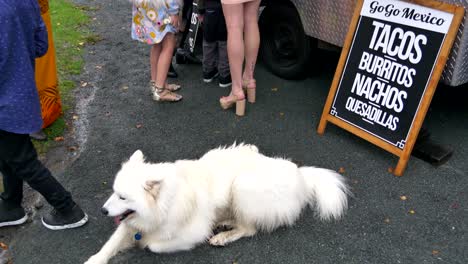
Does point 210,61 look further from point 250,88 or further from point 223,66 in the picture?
point 250,88

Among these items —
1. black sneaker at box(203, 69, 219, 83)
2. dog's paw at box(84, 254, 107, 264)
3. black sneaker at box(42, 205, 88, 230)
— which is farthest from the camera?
black sneaker at box(203, 69, 219, 83)

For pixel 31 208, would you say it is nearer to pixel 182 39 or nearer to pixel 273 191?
pixel 273 191

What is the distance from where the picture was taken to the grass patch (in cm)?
417

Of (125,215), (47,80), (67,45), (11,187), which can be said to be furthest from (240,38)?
(67,45)

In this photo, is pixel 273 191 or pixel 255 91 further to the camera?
pixel 255 91

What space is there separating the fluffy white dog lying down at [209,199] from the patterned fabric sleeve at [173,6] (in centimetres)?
175

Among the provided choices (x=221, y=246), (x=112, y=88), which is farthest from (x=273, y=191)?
(x=112, y=88)

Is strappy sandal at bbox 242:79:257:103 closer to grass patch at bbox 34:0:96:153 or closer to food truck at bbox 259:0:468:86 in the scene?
food truck at bbox 259:0:468:86

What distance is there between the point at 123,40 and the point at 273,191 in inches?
174

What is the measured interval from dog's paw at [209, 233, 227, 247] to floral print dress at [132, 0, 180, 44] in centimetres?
224

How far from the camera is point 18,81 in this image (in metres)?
2.42

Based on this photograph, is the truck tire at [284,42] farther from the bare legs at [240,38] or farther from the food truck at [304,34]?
the bare legs at [240,38]

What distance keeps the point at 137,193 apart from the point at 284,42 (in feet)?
9.71

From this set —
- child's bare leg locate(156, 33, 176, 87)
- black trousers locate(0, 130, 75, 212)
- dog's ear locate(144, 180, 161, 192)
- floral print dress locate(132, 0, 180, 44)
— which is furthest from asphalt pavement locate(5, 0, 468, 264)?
floral print dress locate(132, 0, 180, 44)
